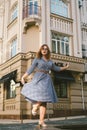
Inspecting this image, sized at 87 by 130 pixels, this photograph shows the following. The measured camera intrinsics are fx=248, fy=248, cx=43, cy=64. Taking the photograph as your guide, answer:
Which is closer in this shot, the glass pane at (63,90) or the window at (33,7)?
the glass pane at (63,90)

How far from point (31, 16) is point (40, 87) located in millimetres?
11874

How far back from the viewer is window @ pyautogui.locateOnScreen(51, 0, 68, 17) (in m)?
17.5

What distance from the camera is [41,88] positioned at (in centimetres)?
490

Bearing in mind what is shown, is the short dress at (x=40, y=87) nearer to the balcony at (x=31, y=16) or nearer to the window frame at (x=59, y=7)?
the balcony at (x=31, y=16)

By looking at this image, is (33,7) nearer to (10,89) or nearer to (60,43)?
(60,43)

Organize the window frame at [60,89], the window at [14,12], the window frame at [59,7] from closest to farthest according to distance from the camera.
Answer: the window frame at [60,89], the window frame at [59,7], the window at [14,12]

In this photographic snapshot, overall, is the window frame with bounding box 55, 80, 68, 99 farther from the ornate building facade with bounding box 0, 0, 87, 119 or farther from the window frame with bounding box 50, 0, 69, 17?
the window frame with bounding box 50, 0, 69, 17

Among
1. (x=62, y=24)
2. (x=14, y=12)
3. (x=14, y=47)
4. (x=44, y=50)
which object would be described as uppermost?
(x=14, y=12)

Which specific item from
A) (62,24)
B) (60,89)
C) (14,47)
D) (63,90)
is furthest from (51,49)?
(14,47)

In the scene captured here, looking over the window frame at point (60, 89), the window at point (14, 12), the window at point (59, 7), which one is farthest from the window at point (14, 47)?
the window frame at point (60, 89)

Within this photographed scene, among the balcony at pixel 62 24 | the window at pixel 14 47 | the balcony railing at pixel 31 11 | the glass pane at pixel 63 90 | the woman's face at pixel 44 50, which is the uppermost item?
the balcony railing at pixel 31 11

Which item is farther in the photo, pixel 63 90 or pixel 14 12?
pixel 14 12

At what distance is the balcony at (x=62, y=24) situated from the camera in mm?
16847

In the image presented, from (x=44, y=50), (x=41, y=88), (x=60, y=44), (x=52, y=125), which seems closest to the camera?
(x=41, y=88)
